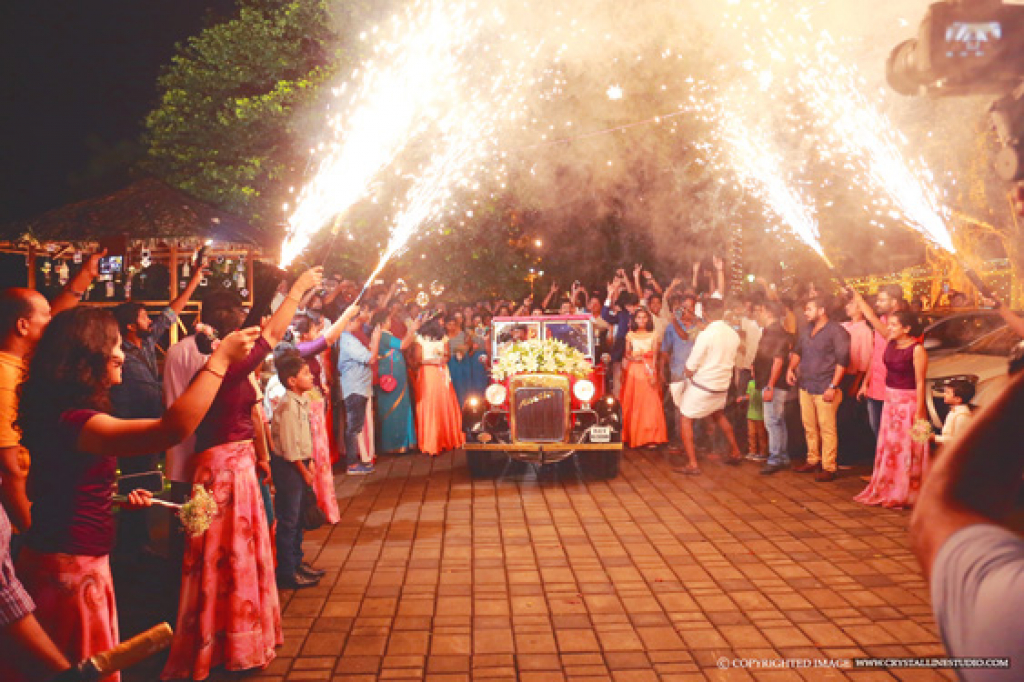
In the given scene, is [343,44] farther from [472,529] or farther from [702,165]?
[472,529]

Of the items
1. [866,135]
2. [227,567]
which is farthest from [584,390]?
[866,135]

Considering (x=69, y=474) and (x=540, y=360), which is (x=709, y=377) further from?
(x=69, y=474)

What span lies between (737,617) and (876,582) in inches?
55.4

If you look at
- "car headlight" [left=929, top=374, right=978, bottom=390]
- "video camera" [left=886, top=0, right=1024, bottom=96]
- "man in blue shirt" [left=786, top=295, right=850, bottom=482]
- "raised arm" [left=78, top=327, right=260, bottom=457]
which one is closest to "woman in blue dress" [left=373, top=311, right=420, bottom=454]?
"man in blue shirt" [left=786, top=295, right=850, bottom=482]

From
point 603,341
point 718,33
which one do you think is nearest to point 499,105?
point 718,33

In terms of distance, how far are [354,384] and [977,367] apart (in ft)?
27.0

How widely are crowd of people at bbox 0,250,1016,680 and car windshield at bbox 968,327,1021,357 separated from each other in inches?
Answer: 74.6

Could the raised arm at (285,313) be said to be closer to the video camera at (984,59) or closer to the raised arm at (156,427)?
the raised arm at (156,427)

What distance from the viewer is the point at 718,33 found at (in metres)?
17.8

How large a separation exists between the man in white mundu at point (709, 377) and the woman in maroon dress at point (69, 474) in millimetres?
7642

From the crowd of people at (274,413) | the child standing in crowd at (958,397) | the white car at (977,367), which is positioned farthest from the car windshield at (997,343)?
the child standing in crowd at (958,397)

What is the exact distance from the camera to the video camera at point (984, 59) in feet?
7.22

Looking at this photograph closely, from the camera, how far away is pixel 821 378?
9.05 metres

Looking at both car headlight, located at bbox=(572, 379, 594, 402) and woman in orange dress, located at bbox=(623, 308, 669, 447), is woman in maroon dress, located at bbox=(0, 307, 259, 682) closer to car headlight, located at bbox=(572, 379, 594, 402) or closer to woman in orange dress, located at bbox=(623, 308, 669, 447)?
car headlight, located at bbox=(572, 379, 594, 402)
